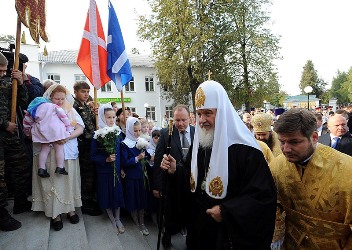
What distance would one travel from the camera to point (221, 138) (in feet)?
7.77

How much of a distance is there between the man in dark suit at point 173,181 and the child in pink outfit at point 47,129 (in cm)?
136

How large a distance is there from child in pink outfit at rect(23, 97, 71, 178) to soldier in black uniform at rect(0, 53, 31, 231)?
273 millimetres

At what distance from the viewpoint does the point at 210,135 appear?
2.61 meters

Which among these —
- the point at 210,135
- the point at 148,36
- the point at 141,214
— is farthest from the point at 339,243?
the point at 148,36

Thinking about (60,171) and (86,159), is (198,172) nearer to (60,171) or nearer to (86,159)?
(60,171)

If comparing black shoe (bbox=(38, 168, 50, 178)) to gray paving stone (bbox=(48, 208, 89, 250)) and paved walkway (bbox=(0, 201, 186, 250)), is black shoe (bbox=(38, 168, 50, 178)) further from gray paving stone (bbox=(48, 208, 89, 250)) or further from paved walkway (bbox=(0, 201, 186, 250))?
gray paving stone (bbox=(48, 208, 89, 250))

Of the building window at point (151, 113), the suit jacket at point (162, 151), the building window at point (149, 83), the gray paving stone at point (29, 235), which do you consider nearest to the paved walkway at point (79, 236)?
the gray paving stone at point (29, 235)

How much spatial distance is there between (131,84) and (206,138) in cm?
3023

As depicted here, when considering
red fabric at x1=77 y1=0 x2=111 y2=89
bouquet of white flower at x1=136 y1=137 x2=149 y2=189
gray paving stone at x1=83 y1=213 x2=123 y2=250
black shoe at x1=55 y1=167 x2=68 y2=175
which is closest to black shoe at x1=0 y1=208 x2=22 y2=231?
black shoe at x1=55 y1=167 x2=68 y2=175

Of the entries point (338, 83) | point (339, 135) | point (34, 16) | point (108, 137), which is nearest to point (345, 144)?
point (339, 135)

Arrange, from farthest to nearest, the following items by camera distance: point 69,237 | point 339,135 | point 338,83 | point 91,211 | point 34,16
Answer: point 338,83, point 339,135, point 91,211, point 34,16, point 69,237

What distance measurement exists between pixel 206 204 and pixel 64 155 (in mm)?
2357

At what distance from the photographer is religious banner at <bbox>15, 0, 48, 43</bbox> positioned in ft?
12.5

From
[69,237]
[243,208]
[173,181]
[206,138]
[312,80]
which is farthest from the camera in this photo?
[312,80]
